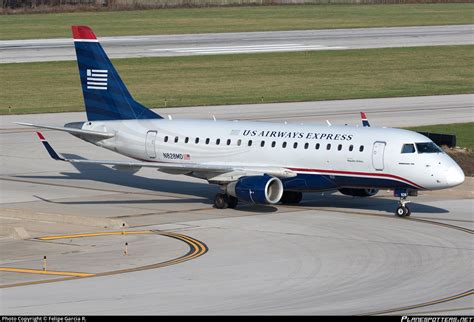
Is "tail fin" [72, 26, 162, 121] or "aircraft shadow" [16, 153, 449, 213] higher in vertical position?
"tail fin" [72, 26, 162, 121]

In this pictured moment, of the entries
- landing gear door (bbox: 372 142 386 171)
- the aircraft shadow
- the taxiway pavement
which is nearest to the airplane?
landing gear door (bbox: 372 142 386 171)

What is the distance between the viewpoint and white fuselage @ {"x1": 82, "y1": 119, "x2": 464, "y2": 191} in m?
46.1

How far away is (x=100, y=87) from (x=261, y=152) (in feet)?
32.9

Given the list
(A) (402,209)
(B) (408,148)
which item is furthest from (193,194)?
(B) (408,148)

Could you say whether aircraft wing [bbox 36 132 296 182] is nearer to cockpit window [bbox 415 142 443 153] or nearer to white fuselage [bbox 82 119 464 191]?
white fuselage [bbox 82 119 464 191]

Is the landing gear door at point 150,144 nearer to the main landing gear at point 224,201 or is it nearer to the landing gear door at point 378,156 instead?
the main landing gear at point 224,201

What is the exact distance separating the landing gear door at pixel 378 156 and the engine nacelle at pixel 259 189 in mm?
4002

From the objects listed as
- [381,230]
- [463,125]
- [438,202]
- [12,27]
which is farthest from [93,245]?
[12,27]

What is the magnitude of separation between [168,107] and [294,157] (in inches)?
1343

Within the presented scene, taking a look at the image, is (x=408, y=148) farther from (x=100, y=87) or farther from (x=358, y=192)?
(x=100, y=87)

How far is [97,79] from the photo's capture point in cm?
5503

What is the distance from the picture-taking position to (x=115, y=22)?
14050cm

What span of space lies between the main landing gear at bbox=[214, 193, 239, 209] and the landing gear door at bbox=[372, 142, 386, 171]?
A: 6410mm

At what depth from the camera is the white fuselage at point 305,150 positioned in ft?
151
